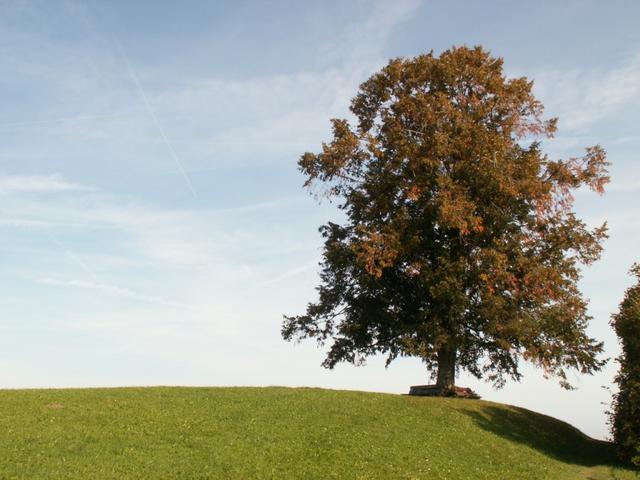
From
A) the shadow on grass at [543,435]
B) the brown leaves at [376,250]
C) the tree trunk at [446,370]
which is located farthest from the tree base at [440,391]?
the brown leaves at [376,250]

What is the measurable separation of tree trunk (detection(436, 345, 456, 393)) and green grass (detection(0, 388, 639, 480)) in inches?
98.4

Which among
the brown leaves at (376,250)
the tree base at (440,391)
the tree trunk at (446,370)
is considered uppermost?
the brown leaves at (376,250)

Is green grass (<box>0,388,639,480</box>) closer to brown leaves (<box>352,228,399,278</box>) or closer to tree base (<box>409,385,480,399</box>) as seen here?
tree base (<box>409,385,480,399</box>)

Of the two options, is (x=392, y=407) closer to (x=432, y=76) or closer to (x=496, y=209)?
(x=496, y=209)

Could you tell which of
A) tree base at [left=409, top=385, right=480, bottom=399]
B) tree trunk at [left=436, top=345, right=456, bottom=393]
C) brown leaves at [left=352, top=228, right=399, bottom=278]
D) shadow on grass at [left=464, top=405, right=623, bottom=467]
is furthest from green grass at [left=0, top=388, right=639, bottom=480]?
brown leaves at [left=352, top=228, right=399, bottom=278]

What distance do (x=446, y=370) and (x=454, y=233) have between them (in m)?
8.82

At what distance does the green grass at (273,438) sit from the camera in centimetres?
2442

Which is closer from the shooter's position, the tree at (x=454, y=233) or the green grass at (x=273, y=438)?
the green grass at (x=273, y=438)

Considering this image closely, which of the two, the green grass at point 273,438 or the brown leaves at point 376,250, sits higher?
the brown leaves at point 376,250

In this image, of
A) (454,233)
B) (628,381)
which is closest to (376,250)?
(454,233)

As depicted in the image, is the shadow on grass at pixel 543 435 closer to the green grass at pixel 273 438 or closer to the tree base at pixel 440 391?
the green grass at pixel 273 438

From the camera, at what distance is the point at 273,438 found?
91.7 ft

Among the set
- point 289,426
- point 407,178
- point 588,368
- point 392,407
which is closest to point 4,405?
point 289,426

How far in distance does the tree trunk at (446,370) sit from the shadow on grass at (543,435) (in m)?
3.22
